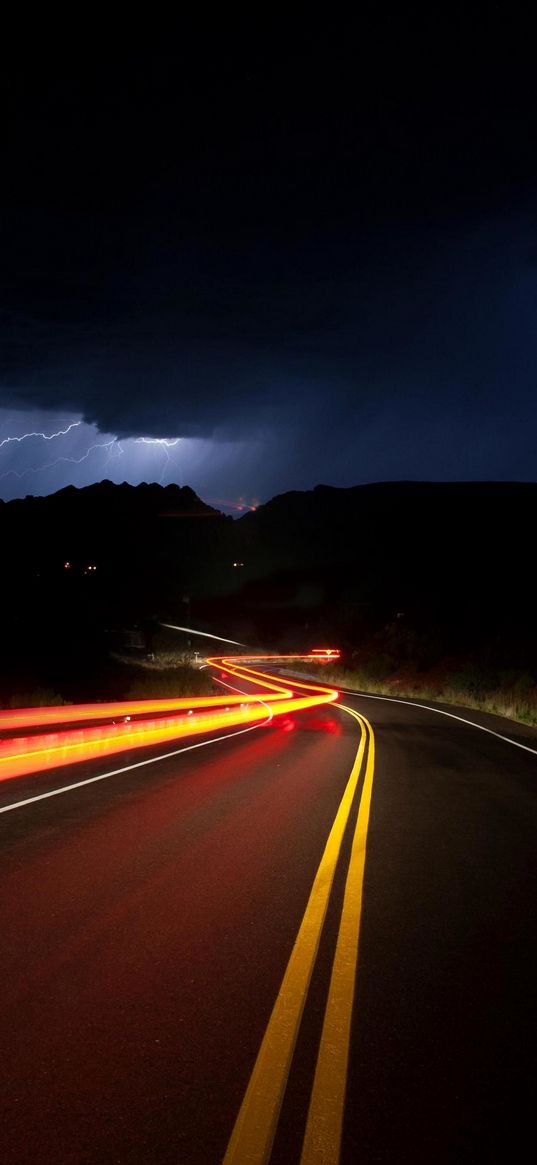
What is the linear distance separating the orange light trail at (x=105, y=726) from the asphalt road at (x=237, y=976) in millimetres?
4780

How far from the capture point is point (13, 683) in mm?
34312

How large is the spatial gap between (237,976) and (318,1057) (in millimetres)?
1028

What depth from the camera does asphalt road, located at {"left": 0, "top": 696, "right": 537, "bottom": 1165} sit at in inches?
126

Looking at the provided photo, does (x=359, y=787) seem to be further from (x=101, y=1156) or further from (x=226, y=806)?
(x=101, y=1156)

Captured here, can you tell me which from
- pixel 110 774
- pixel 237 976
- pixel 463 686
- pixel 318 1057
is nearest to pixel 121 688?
pixel 463 686

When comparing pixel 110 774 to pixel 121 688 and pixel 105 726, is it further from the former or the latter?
pixel 121 688

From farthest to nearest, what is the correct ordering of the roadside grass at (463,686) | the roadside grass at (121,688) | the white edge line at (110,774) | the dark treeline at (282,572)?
the dark treeline at (282,572) < the roadside grass at (463,686) < the roadside grass at (121,688) < the white edge line at (110,774)

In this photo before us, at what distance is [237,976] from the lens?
15.3 ft

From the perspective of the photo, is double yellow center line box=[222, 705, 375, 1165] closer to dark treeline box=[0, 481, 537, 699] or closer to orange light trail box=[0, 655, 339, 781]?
orange light trail box=[0, 655, 339, 781]

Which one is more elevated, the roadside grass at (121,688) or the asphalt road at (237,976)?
the asphalt road at (237,976)

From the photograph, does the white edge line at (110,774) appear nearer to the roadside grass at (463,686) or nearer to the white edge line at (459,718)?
the white edge line at (459,718)

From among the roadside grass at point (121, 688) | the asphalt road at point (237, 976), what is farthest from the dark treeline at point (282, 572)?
the asphalt road at point (237, 976)

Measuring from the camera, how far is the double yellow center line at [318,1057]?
3044 mm

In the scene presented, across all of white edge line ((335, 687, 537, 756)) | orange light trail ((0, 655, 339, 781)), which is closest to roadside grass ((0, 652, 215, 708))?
orange light trail ((0, 655, 339, 781))
